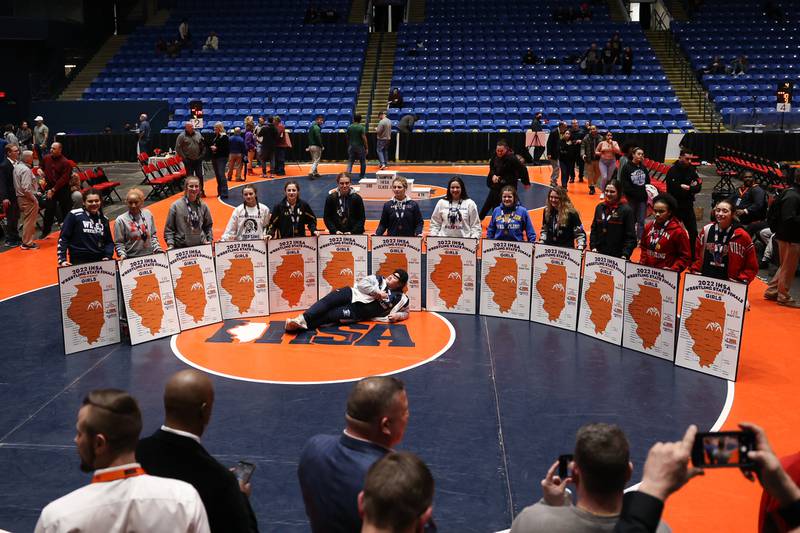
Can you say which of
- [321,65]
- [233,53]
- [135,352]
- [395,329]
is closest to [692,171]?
[395,329]

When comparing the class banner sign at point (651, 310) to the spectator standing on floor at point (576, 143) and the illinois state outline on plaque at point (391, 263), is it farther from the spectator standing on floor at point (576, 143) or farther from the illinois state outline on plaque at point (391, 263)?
the spectator standing on floor at point (576, 143)

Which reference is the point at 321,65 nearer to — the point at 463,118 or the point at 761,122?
the point at 463,118

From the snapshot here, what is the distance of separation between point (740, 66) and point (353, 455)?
33207 millimetres

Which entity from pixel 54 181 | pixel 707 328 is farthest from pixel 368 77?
pixel 707 328

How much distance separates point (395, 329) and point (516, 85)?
23960 millimetres

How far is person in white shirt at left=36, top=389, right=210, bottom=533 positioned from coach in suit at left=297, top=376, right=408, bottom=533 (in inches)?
23.1

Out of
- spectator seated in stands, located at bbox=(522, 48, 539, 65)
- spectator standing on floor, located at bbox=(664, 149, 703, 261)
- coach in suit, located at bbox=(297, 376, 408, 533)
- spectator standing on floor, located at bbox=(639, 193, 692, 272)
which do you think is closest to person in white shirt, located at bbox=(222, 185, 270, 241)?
spectator standing on floor, located at bbox=(639, 193, 692, 272)

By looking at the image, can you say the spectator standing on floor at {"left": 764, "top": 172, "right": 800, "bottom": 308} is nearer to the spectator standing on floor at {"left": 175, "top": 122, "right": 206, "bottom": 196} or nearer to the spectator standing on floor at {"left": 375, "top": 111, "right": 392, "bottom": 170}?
the spectator standing on floor at {"left": 175, "top": 122, "right": 206, "bottom": 196}

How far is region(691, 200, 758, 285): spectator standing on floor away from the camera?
9.00 m

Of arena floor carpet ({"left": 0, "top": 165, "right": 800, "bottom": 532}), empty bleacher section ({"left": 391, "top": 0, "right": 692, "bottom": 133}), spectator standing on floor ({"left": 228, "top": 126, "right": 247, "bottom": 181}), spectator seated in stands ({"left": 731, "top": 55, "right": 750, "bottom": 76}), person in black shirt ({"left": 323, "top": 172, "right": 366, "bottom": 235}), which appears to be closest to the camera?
arena floor carpet ({"left": 0, "top": 165, "right": 800, "bottom": 532})

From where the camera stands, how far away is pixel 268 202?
63.6 feet

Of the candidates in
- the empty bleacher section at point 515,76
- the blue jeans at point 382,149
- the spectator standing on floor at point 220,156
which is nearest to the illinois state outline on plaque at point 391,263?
the spectator standing on floor at point 220,156

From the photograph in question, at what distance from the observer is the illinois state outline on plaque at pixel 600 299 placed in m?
9.74

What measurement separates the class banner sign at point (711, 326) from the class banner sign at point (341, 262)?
4.27m
